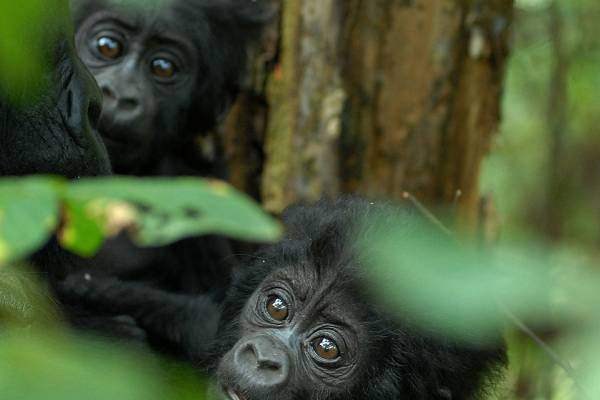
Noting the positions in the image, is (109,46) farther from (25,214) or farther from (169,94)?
(25,214)

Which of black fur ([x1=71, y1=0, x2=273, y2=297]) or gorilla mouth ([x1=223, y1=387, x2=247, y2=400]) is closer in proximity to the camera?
gorilla mouth ([x1=223, y1=387, x2=247, y2=400])

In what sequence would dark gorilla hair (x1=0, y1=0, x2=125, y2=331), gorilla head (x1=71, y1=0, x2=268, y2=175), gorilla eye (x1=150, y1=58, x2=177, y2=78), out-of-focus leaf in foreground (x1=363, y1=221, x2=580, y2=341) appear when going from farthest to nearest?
gorilla eye (x1=150, y1=58, x2=177, y2=78) < gorilla head (x1=71, y1=0, x2=268, y2=175) < dark gorilla hair (x1=0, y1=0, x2=125, y2=331) < out-of-focus leaf in foreground (x1=363, y1=221, x2=580, y2=341)

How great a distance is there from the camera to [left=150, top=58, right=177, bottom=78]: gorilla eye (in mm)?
4855

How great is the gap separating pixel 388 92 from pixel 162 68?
128cm

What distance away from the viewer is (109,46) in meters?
4.71

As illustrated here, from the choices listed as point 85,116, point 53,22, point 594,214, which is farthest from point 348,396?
point 594,214

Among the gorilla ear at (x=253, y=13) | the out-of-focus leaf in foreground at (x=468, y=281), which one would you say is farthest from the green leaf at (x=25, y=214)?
the gorilla ear at (x=253, y=13)

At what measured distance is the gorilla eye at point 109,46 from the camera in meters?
4.69

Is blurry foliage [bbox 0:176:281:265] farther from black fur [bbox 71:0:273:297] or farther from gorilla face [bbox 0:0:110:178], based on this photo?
black fur [bbox 71:0:273:297]

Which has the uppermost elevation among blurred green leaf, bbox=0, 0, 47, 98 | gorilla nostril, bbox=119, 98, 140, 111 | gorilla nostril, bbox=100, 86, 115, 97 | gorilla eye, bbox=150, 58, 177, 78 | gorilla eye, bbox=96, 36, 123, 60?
blurred green leaf, bbox=0, 0, 47, 98

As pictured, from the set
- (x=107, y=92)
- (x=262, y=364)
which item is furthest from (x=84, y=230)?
(x=107, y=92)

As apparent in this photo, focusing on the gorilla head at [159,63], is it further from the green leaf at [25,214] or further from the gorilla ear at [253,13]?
the green leaf at [25,214]

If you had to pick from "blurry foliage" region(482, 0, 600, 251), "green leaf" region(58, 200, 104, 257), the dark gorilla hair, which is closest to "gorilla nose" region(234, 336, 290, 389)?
the dark gorilla hair

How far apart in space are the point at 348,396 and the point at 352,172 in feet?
7.12
